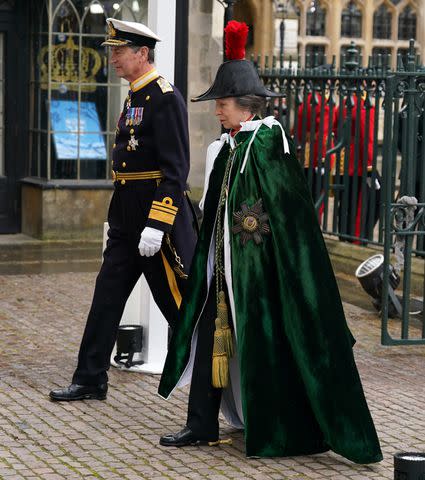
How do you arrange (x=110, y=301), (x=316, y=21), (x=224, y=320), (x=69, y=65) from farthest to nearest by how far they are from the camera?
1. (x=316, y=21)
2. (x=69, y=65)
3. (x=110, y=301)
4. (x=224, y=320)

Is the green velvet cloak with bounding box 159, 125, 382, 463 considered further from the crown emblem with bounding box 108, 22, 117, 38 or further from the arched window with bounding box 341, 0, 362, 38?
the arched window with bounding box 341, 0, 362, 38

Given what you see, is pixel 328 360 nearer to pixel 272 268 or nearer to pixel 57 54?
pixel 272 268

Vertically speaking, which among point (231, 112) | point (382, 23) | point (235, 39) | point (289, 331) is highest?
point (382, 23)

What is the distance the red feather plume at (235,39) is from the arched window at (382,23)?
1270 cm

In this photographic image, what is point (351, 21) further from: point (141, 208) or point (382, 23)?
point (141, 208)

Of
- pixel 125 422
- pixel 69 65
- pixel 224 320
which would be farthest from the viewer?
pixel 69 65

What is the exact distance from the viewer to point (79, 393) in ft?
22.8

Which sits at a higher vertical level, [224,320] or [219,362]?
[224,320]

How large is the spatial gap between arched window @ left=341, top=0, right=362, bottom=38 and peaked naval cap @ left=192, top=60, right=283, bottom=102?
12408mm

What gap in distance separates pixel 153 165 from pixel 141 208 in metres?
0.22

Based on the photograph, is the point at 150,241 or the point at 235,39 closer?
the point at 235,39

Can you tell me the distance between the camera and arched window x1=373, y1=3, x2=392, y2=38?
60.6 ft

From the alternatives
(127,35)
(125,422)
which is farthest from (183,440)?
(127,35)

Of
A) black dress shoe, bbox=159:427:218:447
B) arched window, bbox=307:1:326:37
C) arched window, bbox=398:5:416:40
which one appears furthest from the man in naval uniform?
arched window, bbox=398:5:416:40
